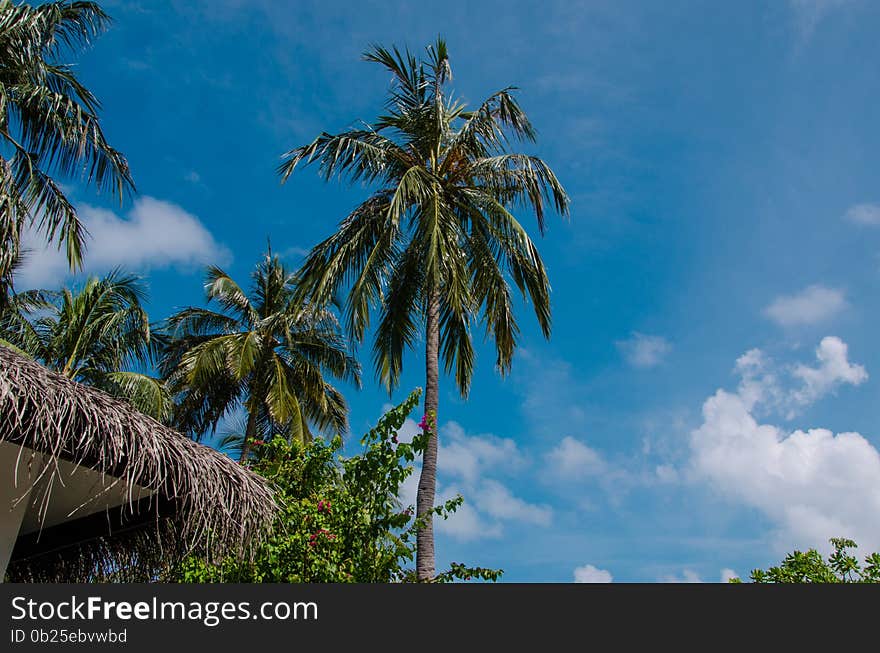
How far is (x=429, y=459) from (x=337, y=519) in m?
2.24

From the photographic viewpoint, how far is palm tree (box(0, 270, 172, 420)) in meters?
14.6

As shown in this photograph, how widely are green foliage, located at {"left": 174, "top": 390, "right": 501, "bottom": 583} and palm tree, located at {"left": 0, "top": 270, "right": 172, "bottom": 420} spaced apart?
281 inches

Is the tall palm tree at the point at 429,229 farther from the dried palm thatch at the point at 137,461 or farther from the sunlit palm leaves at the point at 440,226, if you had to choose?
the dried palm thatch at the point at 137,461

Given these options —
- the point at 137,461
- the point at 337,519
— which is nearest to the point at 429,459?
the point at 337,519

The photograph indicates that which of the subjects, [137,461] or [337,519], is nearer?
[137,461]

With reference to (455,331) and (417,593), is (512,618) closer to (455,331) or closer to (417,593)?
(417,593)

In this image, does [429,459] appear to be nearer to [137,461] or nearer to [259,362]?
[137,461]

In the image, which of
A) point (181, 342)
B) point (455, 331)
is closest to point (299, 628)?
point (455, 331)

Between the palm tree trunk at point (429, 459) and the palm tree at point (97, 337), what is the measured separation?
266 inches

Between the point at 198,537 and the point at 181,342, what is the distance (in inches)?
527

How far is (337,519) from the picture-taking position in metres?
7.79

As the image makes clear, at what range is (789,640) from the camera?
124 inches

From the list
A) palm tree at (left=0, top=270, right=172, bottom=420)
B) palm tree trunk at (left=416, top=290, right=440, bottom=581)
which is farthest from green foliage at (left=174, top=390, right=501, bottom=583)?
palm tree at (left=0, top=270, right=172, bottom=420)

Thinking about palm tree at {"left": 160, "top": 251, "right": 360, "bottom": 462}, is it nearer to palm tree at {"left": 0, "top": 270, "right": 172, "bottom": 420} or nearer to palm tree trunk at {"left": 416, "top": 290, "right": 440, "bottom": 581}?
palm tree at {"left": 0, "top": 270, "right": 172, "bottom": 420}
